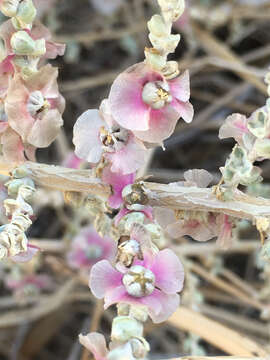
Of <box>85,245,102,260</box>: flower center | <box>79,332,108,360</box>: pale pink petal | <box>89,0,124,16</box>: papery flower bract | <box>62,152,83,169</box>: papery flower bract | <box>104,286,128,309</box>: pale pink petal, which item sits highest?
<box>89,0,124,16</box>: papery flower bract

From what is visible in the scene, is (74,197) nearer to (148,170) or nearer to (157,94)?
(157,94)

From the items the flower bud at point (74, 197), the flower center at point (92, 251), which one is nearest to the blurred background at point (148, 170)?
the flower center at point (92, 251)

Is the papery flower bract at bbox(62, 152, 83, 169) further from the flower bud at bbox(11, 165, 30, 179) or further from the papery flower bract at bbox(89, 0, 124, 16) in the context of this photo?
the papery flower bract at bbox(89, 0, 124, 16)

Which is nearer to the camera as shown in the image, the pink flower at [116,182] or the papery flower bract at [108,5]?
the pink flower at [116,182]

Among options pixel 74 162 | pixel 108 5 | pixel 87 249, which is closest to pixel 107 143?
pixel 74 162

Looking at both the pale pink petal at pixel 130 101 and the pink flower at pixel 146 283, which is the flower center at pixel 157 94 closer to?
the pale pink petal at pixel 130 101

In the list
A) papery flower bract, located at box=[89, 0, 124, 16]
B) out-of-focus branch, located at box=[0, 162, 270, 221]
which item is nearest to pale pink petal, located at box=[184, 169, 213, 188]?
out-of-focus branch, located at box=[0, 162, 270, 221]

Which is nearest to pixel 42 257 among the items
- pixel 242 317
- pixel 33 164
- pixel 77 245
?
pixel 77 245
